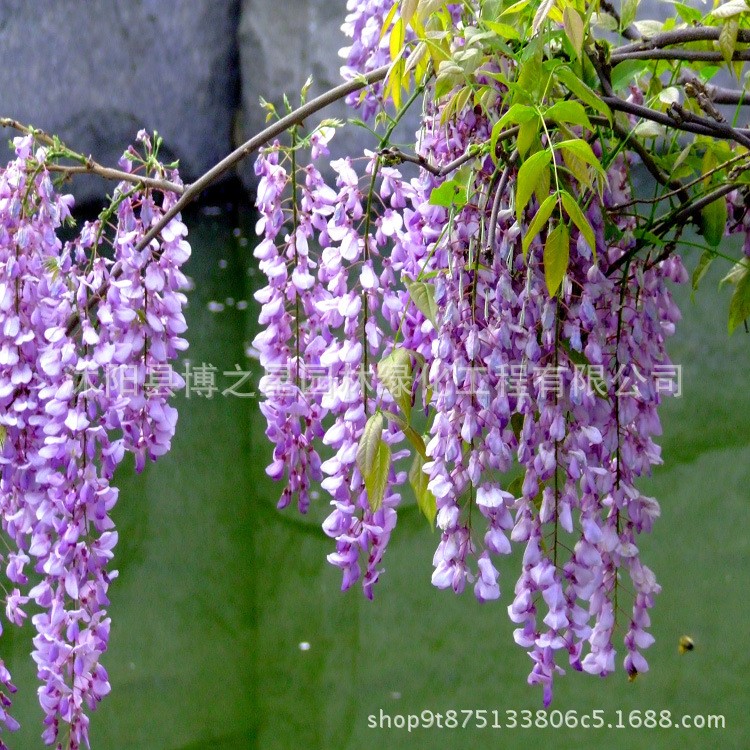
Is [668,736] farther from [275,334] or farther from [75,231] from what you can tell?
[75,231]

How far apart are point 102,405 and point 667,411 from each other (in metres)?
2.54

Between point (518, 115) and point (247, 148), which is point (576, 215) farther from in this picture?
point (247, 148)

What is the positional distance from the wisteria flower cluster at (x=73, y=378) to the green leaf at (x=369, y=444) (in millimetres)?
220

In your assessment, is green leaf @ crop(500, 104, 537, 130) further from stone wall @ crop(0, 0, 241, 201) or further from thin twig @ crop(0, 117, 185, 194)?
stone wall @ crop(0, 0, 241, 201)

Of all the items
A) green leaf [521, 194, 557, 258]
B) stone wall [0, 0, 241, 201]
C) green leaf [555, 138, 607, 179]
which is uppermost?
stone wall [0, 0, 241, 201]

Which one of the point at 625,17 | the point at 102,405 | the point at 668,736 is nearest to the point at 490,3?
the point at 625,17

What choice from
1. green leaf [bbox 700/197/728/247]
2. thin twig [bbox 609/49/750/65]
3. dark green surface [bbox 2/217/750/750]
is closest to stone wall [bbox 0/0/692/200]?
dark green surface [bbox 2/217/750/750]

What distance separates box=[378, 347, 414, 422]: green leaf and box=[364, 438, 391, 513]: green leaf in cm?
3

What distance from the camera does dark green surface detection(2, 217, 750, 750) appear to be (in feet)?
6.68

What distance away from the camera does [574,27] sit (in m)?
0.69

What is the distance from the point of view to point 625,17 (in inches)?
32.7

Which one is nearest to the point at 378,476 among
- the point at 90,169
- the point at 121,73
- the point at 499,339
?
the point at 499,339

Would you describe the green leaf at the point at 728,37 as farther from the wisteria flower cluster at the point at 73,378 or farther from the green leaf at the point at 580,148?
the wisteria flower cluster at the point at 73,378

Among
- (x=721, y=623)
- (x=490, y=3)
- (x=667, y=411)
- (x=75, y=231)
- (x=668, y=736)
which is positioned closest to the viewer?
(x=490, y=3)
